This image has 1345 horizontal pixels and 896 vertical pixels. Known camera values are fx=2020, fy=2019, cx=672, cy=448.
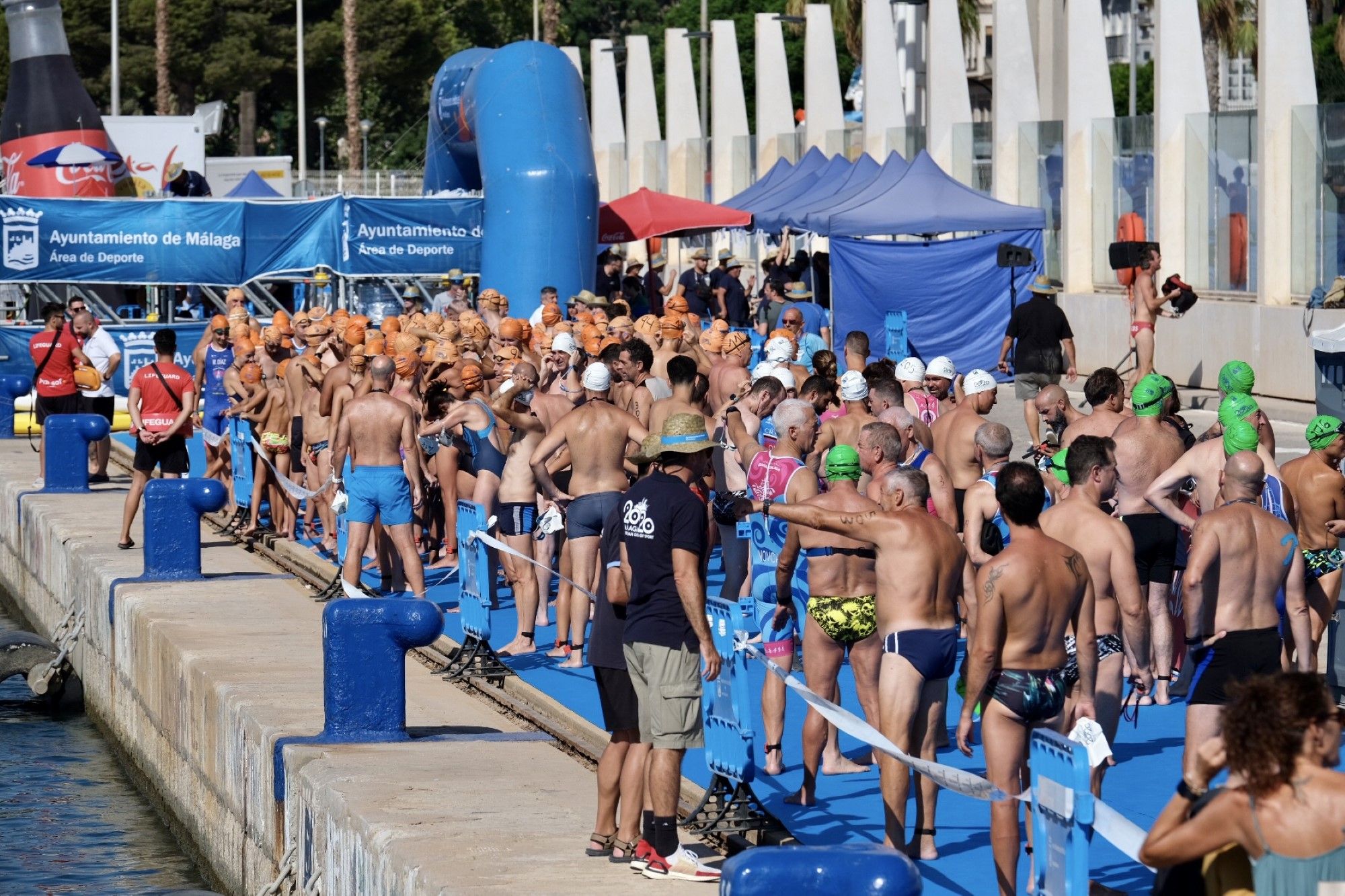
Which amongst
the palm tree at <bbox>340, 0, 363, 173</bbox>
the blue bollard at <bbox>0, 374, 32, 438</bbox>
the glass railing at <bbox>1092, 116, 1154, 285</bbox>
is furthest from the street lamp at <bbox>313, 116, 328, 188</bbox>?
the glass railing at <bbox>1092, 116, 1154, 285</bbox>

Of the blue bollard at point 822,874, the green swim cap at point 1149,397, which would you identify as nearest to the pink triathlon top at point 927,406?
the green swim cap at point 1149,397

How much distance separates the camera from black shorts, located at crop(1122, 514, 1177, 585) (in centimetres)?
1052

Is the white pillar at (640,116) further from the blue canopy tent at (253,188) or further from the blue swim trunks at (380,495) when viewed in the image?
the blue swim trunks at (380,495)

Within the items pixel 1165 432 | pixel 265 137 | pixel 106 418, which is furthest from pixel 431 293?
pixel 265 137

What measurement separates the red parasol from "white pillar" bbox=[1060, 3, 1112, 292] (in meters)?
4.68

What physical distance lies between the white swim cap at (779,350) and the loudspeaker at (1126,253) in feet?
24.8

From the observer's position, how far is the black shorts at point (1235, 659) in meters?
7.86

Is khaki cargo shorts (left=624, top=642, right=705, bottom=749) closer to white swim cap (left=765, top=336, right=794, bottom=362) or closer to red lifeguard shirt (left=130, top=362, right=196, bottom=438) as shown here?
white swim cap (left=765, top=336, right=794, bottom=362)

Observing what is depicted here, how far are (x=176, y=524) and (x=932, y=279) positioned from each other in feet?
47.1

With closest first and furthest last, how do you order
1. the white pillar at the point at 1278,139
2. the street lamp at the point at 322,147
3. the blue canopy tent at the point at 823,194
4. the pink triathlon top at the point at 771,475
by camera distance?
1. the pink triathlon top at the point at 771,475
2. the white pillar at the point at 1278,139
3. the blue canopy tent at the point at 823,194
4. the street lamp at the point at 322,147

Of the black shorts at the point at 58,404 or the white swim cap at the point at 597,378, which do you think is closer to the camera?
the white swim cap at the point at 597,378

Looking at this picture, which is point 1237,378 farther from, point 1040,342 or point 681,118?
point 681,118

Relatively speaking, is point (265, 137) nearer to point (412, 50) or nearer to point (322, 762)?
point (412, 50)

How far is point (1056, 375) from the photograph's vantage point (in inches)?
810
